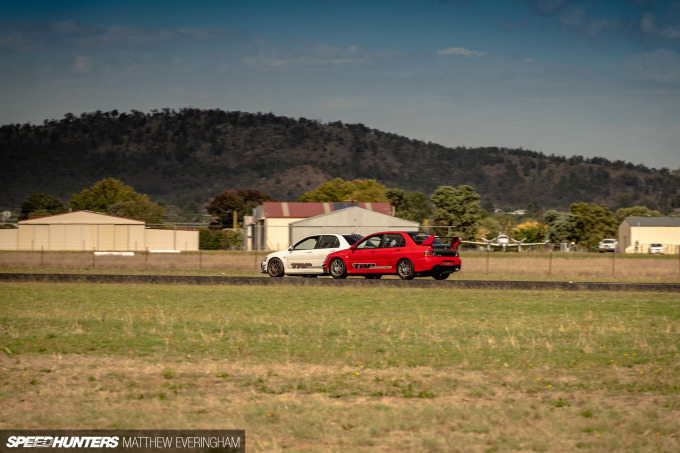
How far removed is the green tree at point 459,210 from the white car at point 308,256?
8749cm

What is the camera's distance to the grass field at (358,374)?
7914 mm

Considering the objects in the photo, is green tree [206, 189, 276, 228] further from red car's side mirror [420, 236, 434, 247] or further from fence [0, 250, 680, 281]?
red car's side mirror [420, 236, 434, 247]

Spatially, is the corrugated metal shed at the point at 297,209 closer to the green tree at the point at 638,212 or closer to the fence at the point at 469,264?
the fence at the point at 469,264

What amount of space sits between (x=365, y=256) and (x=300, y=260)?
2.90 m

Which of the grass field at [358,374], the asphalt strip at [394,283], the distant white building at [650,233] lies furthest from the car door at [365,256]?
the distant white building at [650,233]

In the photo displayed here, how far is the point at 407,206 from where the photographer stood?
147 meters

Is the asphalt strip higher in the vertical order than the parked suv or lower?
lower

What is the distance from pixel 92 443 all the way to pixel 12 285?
65.9ft

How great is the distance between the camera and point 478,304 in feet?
63.2

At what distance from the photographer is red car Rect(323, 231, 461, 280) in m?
25.5

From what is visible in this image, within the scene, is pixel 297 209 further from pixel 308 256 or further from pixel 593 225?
→ pixel 593 225

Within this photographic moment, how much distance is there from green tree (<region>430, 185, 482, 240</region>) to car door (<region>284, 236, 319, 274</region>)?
87.7 m

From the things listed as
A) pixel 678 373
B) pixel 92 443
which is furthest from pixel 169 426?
pixel 678 373

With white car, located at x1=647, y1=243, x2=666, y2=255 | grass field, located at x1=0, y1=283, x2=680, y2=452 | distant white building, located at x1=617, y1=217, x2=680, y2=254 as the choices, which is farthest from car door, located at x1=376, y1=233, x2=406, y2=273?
distant white building, located at x1=617, y1=217, x2=680, y2=254
